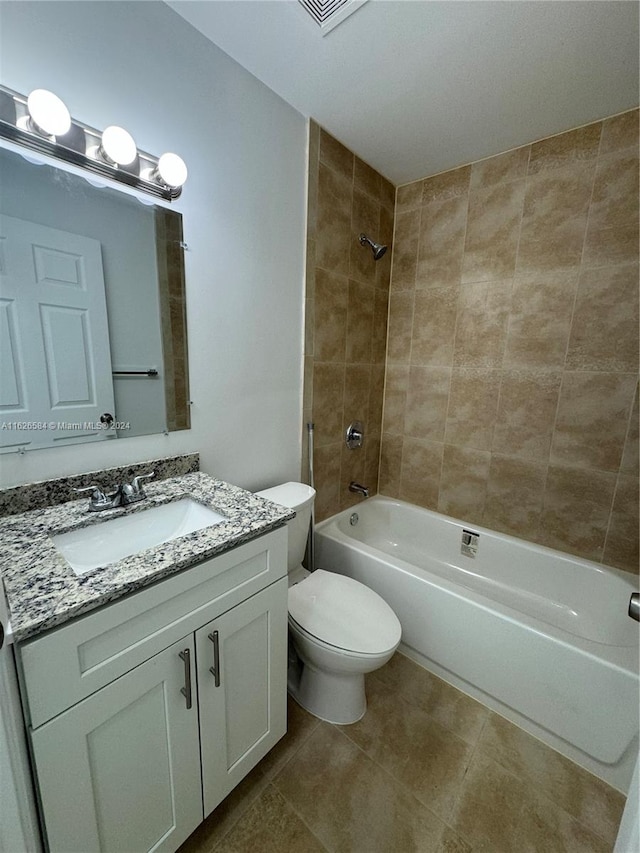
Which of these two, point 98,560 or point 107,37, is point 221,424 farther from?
point 107,37

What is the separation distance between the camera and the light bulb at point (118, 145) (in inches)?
38.3

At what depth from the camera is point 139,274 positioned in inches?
44.9

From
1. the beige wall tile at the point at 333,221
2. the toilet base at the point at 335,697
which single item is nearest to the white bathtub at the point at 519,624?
the toilet base at the point at 335,697

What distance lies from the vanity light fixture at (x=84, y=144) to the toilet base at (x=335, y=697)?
182 centimetres

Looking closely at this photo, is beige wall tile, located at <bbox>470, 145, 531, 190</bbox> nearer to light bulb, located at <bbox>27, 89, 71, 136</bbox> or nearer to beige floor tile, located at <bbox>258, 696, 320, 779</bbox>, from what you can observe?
light bulb, located at <bbox>27, 89, 71, 136</bbox>

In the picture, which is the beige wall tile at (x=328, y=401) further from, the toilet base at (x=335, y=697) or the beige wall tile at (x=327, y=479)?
the toilet base at (x=335, y=697)

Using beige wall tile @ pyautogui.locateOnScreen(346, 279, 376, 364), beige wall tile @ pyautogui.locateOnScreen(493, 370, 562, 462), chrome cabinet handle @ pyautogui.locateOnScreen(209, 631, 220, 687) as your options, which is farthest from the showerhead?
chrome cabinet handle @ pyautogui.locateOnScreen(209, 631, 220, 687)

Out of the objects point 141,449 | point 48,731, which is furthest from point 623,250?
point 48,731

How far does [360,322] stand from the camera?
2.04 metres

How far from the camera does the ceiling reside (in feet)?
3.55

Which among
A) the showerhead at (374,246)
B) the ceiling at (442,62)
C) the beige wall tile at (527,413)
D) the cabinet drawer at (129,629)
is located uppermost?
the ceiling at (442,62)

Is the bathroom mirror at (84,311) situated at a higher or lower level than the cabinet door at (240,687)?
higher

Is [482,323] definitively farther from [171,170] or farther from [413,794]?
[413,794]

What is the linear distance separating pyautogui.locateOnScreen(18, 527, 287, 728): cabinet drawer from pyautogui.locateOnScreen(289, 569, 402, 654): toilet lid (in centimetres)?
43
